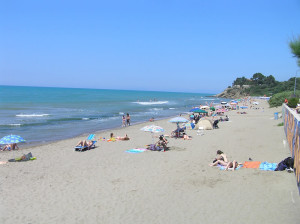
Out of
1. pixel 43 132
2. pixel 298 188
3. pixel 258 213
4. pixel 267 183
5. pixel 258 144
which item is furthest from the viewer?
pixel 43 132

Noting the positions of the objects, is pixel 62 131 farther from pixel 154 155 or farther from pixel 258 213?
pixel 258 213

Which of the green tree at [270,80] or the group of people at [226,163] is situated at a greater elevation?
the green tree at [270,80]

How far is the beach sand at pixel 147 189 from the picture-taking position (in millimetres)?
6519

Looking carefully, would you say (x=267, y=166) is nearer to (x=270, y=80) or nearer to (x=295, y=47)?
(x=295, y=47)

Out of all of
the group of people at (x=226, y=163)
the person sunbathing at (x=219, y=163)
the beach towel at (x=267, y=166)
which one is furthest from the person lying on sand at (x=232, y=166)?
the beach towel at (x=267, y=166)

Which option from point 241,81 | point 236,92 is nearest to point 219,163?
point 236,92

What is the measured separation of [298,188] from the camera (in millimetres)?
7160

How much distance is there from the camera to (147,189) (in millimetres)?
8281

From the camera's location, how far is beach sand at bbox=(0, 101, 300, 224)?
6.52 metres

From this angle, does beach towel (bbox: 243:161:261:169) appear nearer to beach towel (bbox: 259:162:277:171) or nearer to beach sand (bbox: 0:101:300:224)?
beach towel (bbox: 259:162:277:171)

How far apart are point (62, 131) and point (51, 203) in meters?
15.9

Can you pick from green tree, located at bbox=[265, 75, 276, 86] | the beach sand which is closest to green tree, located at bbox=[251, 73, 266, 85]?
green tree, located at bbox=[265, 75, 276, 86]

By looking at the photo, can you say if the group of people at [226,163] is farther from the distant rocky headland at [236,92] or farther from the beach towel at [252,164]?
the distant rocky headland at [236,92]

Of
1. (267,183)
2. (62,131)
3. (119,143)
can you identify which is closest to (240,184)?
(267,183)
